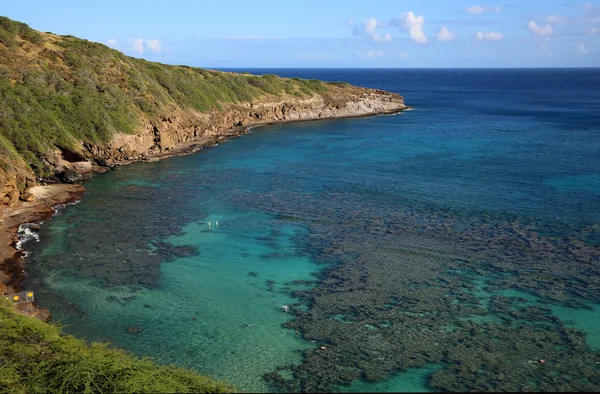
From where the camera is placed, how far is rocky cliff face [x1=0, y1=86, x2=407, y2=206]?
5129cm

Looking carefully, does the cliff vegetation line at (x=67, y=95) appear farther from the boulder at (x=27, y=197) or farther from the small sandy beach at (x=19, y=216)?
the small sandy beach at (x=19, y=216)

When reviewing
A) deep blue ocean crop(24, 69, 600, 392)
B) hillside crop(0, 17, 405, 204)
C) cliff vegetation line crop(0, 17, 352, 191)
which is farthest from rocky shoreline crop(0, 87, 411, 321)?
deep blue ocean crop(24, 69, 600, 392)

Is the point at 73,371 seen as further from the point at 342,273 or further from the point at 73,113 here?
the point at 73,113

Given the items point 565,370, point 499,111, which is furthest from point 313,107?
point 565,370

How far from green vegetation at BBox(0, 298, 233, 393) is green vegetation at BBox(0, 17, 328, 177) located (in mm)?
27827

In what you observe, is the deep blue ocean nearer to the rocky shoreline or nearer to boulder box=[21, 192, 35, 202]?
the rocky shoreline

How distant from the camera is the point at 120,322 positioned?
25938 millimetres

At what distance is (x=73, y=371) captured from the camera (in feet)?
56.4

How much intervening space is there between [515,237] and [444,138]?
47023 mm

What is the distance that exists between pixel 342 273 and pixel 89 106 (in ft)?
141

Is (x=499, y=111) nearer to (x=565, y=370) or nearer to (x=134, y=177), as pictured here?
(x=134, y=177)

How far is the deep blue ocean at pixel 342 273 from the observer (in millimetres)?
22547

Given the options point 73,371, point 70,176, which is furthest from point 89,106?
point 73,371

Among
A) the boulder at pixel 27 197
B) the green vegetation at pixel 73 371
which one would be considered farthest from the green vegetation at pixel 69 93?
the green vegetation at pixel 73 371
